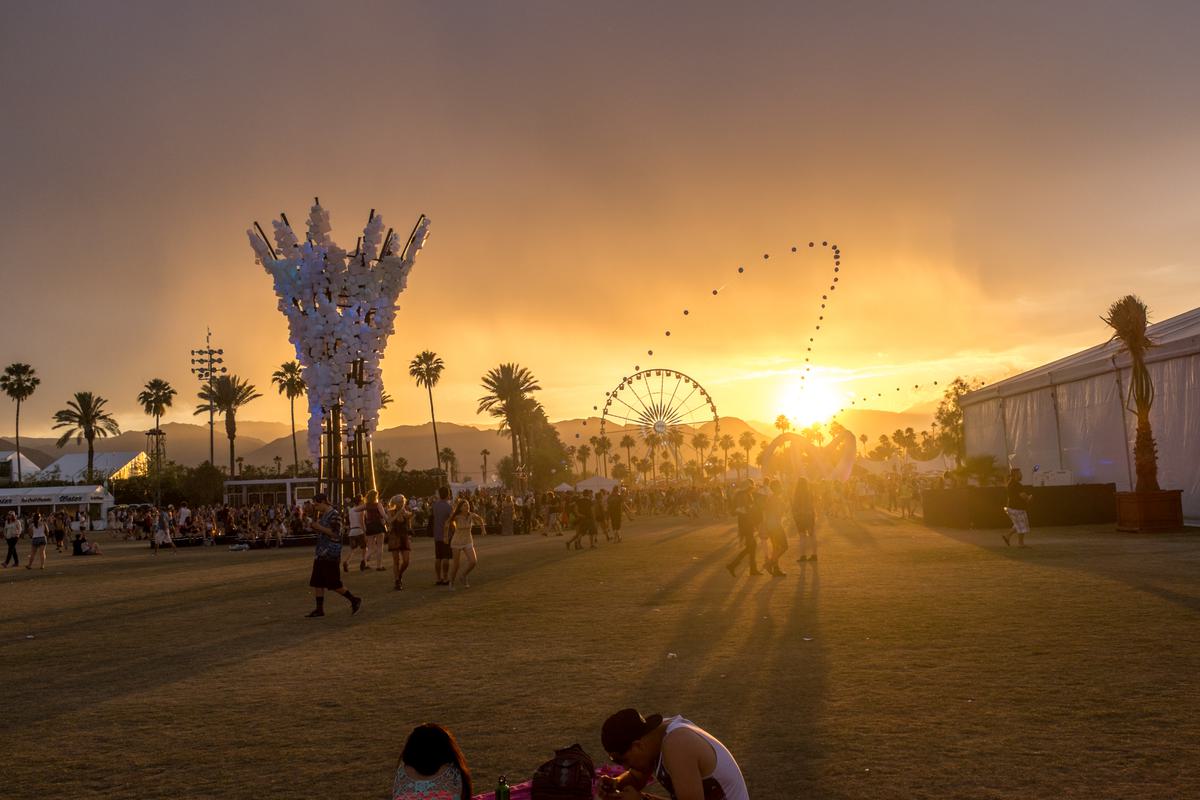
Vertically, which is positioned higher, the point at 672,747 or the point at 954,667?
the point at 672,747

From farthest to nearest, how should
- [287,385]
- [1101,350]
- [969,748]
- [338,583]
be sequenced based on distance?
[287,385], [1101,350], [338,583], [969,748]

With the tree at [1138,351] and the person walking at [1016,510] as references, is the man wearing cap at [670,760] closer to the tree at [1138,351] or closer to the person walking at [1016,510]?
the person walking at [1016,510]

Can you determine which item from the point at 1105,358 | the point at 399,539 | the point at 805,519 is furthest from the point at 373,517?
the point at 1105,358

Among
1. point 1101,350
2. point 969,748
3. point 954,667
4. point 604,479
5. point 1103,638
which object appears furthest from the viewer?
point 604,479

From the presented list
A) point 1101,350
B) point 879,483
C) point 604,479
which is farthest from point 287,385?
point 1101,350

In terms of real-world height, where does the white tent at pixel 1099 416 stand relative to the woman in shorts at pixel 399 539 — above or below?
above

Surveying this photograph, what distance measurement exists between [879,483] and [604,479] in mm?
20574

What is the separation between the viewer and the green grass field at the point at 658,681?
6102mm

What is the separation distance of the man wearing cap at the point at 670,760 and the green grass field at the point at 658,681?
1275 mm

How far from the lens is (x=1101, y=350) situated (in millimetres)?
36406

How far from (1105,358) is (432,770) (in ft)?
106

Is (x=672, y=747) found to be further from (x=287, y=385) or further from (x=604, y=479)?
(x=287, y=385)

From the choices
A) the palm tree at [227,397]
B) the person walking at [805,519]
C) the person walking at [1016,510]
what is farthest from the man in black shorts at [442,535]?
the palm tree at [227,397]

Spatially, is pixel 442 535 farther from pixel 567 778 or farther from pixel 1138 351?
pixel 1138 351
